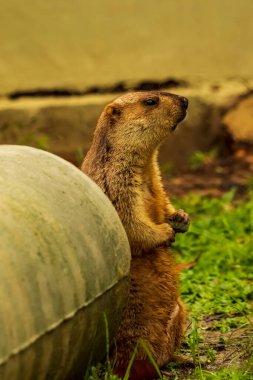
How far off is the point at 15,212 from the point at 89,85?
15.2 ft

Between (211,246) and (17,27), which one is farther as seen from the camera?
(17,27)

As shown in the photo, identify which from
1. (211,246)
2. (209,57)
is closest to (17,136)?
(209,57)

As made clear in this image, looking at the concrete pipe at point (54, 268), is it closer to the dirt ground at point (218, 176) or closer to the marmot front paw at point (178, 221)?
the marmot front paw at point (178, 221)

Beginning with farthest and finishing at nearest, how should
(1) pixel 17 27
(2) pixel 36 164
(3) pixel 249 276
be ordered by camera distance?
1. (1) pixel 17 27
2. (3) pixel 249 276
3. (2) pixel 36 164

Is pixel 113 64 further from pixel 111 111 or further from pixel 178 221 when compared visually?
pixel 178 221

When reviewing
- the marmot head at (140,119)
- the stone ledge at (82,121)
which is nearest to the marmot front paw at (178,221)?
the marmot head at (140,119)

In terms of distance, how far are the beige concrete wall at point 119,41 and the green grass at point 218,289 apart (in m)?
1.41

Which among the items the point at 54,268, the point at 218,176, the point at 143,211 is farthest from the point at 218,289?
the point at 218,176

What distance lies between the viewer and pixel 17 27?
7.38 meters

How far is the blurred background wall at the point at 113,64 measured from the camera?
745 centimetres

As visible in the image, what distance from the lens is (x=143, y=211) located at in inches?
156

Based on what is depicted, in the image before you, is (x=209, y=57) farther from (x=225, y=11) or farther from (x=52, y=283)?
(x=52, y=283)

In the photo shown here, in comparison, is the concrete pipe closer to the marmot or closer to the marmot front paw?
the marmot

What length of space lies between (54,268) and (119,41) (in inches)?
189
